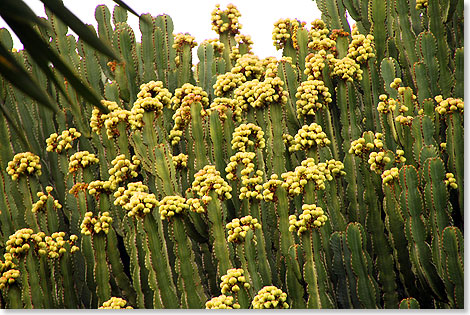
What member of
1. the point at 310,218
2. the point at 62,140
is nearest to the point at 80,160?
the point at 62,140

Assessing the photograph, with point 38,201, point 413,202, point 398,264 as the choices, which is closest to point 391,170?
point 413,202

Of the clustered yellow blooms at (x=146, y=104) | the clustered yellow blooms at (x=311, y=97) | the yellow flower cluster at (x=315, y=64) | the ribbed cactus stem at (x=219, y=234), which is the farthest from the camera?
the yellow flower cluster at (x=315, y=64)

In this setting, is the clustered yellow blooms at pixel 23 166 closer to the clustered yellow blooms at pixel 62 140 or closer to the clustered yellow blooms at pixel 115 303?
the clustered yellow blooms at pixel 62 140

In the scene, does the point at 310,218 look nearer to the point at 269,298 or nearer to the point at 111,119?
the point at 269,298

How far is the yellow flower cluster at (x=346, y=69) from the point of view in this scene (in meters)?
3.30

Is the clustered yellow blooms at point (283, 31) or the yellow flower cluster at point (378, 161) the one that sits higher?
the clustered yellow blooms at point (283, 31)

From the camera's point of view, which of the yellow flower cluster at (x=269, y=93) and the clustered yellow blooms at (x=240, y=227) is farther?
the yellow flower cluster at (x=269, y=93)

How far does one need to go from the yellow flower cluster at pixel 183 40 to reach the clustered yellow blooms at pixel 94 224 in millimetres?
1325

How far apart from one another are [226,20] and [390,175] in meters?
1.60

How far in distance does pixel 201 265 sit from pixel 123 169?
569 millimetres

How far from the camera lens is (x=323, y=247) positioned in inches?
111

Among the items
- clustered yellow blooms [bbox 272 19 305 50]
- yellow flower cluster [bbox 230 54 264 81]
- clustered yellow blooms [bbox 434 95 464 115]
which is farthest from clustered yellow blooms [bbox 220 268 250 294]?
clustered yellow blooms [bbox 272 19 305 50]

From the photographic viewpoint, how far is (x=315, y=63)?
11.1 ft

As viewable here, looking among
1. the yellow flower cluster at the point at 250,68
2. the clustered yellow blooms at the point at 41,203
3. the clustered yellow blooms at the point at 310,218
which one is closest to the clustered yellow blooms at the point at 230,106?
the yellow flower cluster at the point at 250,68
